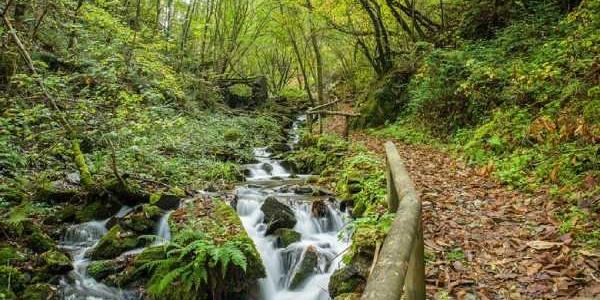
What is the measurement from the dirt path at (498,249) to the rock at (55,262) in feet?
17.8

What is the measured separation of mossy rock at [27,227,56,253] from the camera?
6.50 m

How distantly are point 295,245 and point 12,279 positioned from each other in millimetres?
4201

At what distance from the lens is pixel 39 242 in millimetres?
6586

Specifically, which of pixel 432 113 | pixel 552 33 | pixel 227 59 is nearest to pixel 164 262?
pixel 432 113

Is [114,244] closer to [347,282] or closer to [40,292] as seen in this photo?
[40,292]

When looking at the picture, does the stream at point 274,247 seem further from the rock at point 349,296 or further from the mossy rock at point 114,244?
the rock at point 349,296

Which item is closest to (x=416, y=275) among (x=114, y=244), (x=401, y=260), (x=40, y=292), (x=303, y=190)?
(x=401, y=260)

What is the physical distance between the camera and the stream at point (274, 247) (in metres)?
6.16

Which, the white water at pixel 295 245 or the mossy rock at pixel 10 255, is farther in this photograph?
the white water at pixel 295 245

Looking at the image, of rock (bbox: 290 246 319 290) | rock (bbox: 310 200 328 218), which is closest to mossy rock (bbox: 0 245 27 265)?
rock (bbox: 290 246 319 290)

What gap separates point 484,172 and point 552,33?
18.1 ft

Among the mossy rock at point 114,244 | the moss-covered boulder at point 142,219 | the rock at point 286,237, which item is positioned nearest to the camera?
the mossy rock at point 114,244

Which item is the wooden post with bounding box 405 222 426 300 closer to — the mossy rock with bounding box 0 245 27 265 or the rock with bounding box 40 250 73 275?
the rock with bounding box 40 250 73 275

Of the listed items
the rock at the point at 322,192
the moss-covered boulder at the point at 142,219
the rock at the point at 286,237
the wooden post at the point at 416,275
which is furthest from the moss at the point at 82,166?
the wooden post at the point at 416,275
